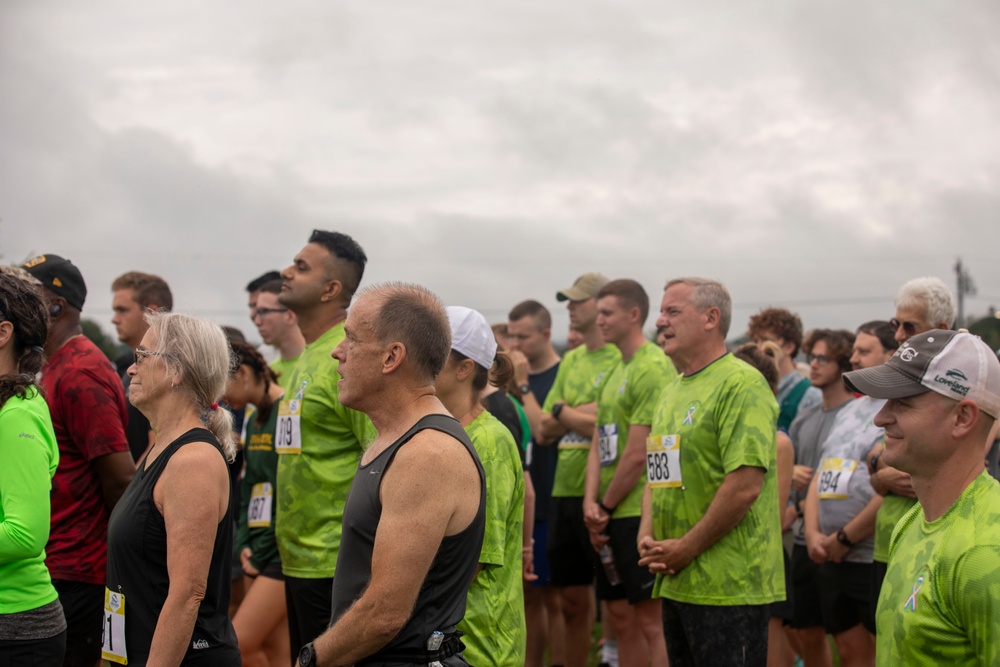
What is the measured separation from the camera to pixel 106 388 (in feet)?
14.8

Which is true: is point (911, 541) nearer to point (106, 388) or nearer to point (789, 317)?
point (106, 388)

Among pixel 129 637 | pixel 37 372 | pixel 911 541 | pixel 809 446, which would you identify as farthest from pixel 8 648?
pixel 809 446

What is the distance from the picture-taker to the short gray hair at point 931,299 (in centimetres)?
499

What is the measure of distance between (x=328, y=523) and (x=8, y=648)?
61.6 inches

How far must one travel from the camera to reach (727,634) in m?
4.45

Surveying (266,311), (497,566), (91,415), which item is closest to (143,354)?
(91,415)

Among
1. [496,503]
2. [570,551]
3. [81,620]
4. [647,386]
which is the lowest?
[570,551]

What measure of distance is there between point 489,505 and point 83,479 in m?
1.96

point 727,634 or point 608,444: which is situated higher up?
point 608,444

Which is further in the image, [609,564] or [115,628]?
[609,564]

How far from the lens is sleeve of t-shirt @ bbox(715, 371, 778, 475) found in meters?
4.48

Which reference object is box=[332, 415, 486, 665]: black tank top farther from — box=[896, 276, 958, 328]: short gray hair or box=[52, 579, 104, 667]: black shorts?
box=[896, 276, 958, 328]: short gray hair

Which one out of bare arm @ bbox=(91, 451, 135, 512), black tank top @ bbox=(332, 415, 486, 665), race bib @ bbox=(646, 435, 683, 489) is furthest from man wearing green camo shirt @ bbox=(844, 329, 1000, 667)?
bare arm @ bbox=(91, 451, 135, 512)

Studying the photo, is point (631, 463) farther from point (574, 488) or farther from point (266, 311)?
point (266, 311)
